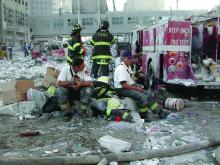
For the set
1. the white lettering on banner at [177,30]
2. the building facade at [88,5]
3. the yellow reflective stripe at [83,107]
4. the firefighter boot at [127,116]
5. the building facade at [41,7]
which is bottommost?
the firefighter boot at [127,116]

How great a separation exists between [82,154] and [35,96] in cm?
329

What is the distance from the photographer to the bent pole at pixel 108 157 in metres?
4.74

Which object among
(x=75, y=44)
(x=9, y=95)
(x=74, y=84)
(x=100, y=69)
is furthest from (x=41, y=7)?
(x=74, y=84)

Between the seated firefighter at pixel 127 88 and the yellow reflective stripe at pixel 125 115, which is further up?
the seated firefighter at pixel 127 88

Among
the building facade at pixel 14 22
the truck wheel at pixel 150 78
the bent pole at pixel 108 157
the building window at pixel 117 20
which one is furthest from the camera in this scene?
the building window at pixel 117 20

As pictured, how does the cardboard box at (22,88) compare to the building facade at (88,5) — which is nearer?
the cardboard box at (22,88)

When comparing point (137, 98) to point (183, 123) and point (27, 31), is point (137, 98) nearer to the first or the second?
point (183, 123)

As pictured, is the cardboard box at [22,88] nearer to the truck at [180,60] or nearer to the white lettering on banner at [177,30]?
the truck at [180,60]

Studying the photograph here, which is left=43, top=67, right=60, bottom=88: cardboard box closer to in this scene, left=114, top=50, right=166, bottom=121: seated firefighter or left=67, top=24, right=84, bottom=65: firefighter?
→ left=67, top=24, right=84, bottom=65: firefighter

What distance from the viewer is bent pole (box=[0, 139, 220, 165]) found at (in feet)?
15.5

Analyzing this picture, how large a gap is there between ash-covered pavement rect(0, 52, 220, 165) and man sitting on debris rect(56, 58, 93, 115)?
1.06ft

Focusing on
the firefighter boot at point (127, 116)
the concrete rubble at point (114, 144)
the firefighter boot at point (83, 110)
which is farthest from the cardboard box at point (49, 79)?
the concrete rubble at point (114, 144)

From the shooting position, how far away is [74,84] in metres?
7.43

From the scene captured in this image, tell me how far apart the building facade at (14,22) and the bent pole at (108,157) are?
59.8 m
